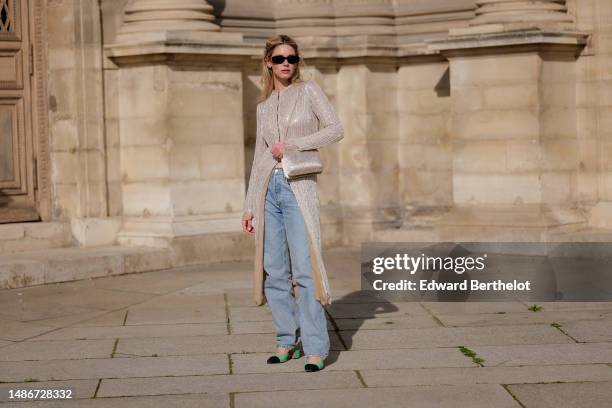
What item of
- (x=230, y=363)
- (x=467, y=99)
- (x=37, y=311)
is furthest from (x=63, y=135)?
(x=230, y=363)

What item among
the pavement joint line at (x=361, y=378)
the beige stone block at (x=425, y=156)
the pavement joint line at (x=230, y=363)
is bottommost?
the pavement joint line at (x=361, y=378)

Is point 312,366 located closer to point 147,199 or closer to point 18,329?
point 18,329

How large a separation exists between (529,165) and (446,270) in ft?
5.14

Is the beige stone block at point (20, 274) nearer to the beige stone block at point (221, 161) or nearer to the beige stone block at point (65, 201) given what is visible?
the beige stone block at point (65, 201)

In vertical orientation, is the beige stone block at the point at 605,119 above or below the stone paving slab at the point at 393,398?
above

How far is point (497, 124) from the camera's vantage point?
11.9 meters

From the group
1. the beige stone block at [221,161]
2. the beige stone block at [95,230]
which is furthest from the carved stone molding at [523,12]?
the beige stone block at [95,230]

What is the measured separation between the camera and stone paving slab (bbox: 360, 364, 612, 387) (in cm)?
668

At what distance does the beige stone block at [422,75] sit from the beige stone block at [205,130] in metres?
2.05

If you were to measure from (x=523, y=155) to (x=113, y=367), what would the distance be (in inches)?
Result: 227

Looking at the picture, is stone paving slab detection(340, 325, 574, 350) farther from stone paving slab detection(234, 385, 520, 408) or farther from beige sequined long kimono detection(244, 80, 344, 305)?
stone paving slab detection(234, 385, 520, 408)

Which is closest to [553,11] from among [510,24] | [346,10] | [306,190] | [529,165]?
[510,24]

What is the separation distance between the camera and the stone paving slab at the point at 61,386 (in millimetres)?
6566

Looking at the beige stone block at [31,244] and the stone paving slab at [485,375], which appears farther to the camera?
the beige stone block at [31,244]
